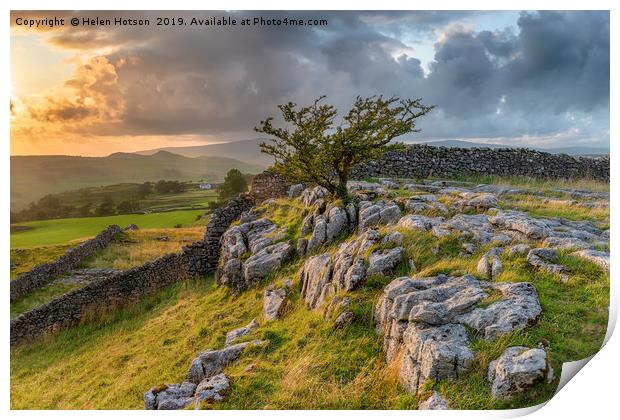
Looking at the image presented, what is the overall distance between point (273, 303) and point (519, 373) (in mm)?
7650

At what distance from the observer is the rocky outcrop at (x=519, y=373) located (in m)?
7.46

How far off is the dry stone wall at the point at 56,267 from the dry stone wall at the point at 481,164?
20626 mm

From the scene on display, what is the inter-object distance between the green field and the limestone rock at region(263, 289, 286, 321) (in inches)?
514

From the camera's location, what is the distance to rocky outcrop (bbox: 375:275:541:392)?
803 centimetres

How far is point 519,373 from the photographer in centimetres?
748

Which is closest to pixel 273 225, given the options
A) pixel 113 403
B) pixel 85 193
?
pixel 113 403

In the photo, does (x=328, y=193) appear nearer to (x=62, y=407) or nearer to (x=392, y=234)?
(x=392, y=234)

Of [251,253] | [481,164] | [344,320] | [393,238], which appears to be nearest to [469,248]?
[393,238]

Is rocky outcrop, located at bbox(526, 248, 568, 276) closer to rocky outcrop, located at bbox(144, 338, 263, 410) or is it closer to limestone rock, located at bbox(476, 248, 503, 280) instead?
limestone rock, located at bbox(476, 248, 503, 280)

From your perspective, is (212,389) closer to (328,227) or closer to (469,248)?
(469,248)

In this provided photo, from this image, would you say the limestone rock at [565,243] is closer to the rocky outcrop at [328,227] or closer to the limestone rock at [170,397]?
the rocky outcrop at [328,227]

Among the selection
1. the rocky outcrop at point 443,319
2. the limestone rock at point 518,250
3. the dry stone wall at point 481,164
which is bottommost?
the rocky outcrop at point 443,319

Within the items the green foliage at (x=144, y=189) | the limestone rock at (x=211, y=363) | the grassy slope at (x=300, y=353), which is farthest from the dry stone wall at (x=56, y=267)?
the green foliage at (x=144, y=189)
